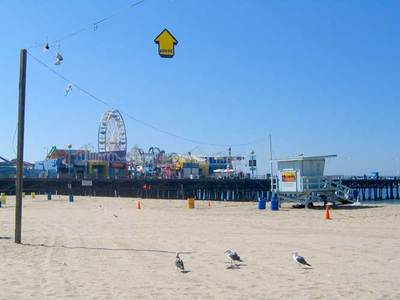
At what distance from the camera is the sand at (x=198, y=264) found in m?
7.95

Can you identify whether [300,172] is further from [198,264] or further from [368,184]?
[368,184]

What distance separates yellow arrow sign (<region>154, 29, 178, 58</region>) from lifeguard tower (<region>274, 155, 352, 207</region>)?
21.2 meters

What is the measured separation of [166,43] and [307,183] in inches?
853

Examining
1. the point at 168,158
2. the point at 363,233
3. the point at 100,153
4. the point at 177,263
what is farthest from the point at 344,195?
the point at 168,158

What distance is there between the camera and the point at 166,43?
43.3 feet

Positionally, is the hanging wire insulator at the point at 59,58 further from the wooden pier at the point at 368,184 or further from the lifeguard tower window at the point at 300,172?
the wooden pier at the point at 368,184

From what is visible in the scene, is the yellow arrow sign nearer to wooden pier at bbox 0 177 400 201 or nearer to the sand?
the sand

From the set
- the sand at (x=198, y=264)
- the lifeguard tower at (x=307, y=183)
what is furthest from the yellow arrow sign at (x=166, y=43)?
the lifeguard tower at (x=307, y=183)

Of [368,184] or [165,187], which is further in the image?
[368,184]

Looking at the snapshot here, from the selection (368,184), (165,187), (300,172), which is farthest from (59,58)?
(368,184)

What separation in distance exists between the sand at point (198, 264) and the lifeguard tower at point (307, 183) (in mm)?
14953

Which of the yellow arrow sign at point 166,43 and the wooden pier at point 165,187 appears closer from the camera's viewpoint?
the yellow arrow sign at point 166,43

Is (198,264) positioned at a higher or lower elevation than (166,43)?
lower

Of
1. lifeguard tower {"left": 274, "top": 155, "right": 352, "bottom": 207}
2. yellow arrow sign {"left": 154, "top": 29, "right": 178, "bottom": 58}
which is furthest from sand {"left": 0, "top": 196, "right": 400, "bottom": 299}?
lifeguard tower {"left": 274, "top": 155, "right": 352, "bottom": 207}
